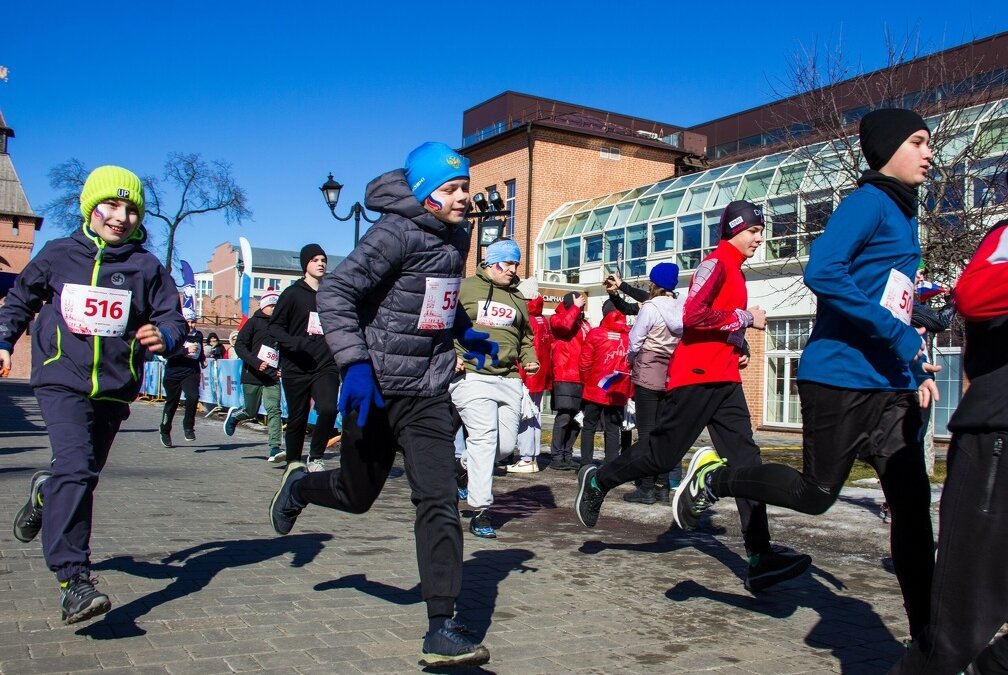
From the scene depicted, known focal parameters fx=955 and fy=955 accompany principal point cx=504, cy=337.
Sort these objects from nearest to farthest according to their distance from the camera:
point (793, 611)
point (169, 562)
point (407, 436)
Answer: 1. point (407, 436)
2. point (793, 611)
3. point (169, 562)

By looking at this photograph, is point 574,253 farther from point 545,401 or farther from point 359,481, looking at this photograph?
point 359,481

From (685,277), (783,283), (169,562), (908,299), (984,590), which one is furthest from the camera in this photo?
(685,277)

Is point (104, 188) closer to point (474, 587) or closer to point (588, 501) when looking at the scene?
point (474, 587)

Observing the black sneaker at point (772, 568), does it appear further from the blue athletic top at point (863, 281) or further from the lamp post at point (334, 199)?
the lamp post at point (334, 199)

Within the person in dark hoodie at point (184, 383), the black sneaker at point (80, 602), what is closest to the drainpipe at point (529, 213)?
the person in dark hoodie at point (184, 383)

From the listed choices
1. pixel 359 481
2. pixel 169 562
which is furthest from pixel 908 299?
pixel 169 562

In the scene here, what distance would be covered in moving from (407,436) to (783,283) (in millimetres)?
20864

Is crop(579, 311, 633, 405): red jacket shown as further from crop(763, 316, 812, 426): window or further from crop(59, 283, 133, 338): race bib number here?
crop(763, 316, 812, 426): window

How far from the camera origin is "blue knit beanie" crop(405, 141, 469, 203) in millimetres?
4047

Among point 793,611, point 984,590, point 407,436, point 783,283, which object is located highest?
point 783,283

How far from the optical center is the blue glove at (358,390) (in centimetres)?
374

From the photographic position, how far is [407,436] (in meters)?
4.05

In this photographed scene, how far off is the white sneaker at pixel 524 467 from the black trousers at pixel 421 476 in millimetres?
6988

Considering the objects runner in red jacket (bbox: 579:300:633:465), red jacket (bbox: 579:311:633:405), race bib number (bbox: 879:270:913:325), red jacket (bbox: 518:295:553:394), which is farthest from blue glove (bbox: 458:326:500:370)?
red jacket (bbox: 518:295:553:394)
